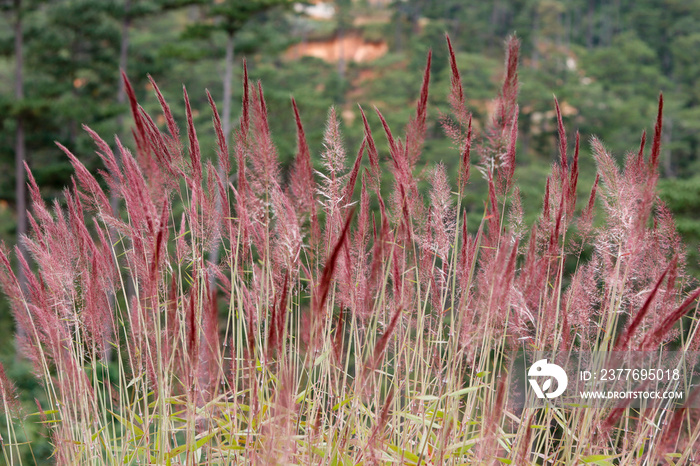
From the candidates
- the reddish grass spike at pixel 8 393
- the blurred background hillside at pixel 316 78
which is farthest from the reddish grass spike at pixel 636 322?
the blurred background hillside at pixel 316 78

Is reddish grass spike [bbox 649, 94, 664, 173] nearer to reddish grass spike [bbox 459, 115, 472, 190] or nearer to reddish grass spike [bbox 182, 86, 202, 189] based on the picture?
reddish grass spike [bbox 459, 115, 472, 190]

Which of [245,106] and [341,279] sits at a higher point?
[245,106]

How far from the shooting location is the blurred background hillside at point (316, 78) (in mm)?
12414

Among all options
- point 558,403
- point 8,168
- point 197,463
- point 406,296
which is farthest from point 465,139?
point 8,168

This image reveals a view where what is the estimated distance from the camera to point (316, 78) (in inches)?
793

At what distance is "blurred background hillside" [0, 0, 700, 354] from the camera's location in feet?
40.7

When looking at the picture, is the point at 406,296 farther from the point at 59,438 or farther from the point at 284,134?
the point at 284,134

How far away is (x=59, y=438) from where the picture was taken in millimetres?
1265

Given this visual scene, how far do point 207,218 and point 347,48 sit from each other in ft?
106

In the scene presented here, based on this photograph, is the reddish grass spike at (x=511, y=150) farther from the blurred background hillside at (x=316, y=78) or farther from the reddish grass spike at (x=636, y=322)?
the blurred background hillside at (x=316, y=78)

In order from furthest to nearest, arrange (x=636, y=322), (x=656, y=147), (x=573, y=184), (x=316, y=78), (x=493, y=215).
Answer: (x=316, y=78)
(x=493, y=215)
(x=573, y=184)
(x=656, y=147)
(x=636, y=322)

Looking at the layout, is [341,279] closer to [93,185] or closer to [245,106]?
[245,106]

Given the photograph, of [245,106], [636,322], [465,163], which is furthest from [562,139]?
[245,106]

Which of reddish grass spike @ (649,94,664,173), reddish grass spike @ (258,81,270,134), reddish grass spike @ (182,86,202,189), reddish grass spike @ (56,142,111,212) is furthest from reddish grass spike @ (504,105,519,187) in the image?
reddish grass spike @ (56,142,111,212)
